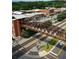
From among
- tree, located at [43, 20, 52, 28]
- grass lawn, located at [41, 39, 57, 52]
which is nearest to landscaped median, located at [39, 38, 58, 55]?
grass lawn, located at [41, 39, 57, 52]

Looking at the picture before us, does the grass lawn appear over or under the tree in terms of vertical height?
under

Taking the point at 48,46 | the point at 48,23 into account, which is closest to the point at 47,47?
the point at 48,46

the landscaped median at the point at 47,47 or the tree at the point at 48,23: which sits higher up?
the tree at the point at 48,23

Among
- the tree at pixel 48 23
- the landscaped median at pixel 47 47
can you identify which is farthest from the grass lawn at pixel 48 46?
the tree at pixel 48 23

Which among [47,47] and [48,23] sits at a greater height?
[48,23]

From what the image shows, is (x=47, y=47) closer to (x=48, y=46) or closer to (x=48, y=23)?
(x=48, y=46)

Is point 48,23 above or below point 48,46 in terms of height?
above

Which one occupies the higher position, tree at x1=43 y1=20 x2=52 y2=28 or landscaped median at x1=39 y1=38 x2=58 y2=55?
tree at x1=43 y1=20 x2=52 y2=28

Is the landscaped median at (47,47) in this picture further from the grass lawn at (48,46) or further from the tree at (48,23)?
the tree at (48,23)

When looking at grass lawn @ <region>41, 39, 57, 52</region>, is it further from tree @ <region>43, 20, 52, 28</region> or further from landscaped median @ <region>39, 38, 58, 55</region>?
tree @ <region>43, 20, 52, 28</region>

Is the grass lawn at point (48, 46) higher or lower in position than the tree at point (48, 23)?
lower
